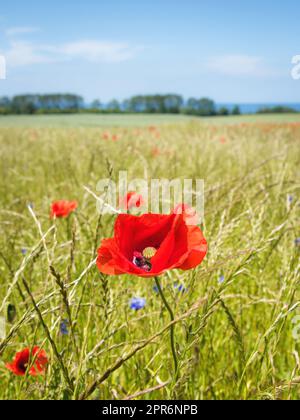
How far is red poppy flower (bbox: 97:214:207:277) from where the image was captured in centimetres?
44

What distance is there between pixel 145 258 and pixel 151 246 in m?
0.02

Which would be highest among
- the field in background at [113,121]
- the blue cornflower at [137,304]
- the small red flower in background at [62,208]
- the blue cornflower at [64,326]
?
the field in background at [113,121]

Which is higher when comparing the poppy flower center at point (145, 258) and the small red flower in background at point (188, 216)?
the small red flower in background at point (188, 216)

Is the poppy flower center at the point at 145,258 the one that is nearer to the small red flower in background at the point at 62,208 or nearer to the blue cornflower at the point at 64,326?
the blue cornflower at the point at 64,326

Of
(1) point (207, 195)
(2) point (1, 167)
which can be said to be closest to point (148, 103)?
(2) point (1, 167)

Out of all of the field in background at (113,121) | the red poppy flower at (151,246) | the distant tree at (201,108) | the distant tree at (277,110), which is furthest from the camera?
the distant tree at (201,108)

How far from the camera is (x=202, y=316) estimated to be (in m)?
0.50

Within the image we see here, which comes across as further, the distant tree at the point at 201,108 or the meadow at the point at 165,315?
the distant tree at the point at 201,108

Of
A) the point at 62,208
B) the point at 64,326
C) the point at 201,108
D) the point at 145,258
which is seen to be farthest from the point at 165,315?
the point at 201,108

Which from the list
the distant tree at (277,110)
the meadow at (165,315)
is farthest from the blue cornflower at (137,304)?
the distant tree at (277,110)

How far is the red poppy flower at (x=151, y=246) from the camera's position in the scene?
444 mm

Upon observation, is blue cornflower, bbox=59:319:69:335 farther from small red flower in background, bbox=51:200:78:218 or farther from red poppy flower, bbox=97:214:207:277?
red poppy flower, bbox=97:214:207:277

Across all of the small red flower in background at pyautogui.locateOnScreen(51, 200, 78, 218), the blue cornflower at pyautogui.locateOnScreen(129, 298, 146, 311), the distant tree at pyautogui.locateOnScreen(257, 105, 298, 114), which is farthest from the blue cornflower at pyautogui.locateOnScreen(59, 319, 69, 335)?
the distant tree at pyautogui.locateOnScreen(257, 105, 298, 114)
